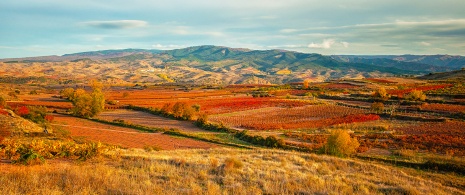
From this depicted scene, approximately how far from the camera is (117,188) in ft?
32.8

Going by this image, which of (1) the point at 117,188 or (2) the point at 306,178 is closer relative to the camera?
(1) the point at 117,188

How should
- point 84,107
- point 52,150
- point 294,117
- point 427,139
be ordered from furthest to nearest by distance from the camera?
point 294,117 → point 84,107 → point 427,139 → point 52,150

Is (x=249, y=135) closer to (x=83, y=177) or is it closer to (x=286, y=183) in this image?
(x=286, y=183)

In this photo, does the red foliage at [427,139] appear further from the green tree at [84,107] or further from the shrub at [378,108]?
the green tree at [84,107]

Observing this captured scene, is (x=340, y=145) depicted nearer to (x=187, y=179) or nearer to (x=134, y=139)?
(x=187, y=179)

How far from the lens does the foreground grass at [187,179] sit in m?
9.95

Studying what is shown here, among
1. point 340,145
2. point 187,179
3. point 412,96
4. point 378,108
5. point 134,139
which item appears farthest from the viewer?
point 412,96

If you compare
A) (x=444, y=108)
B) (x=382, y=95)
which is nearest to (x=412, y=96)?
(x=382, y=95)

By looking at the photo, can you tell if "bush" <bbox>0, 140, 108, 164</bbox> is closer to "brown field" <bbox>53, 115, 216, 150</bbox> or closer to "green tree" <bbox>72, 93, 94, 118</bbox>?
"brown field" <bbox>53, 115, 216, 150</bbox>

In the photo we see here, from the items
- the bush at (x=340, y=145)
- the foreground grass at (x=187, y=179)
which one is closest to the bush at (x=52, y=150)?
the foreground grass at (x=187, y=179)

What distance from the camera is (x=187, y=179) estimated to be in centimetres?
1204

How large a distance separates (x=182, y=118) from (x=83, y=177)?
143 ft

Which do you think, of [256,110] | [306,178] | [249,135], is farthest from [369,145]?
[256,110]

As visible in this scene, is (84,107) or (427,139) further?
(84,107)
